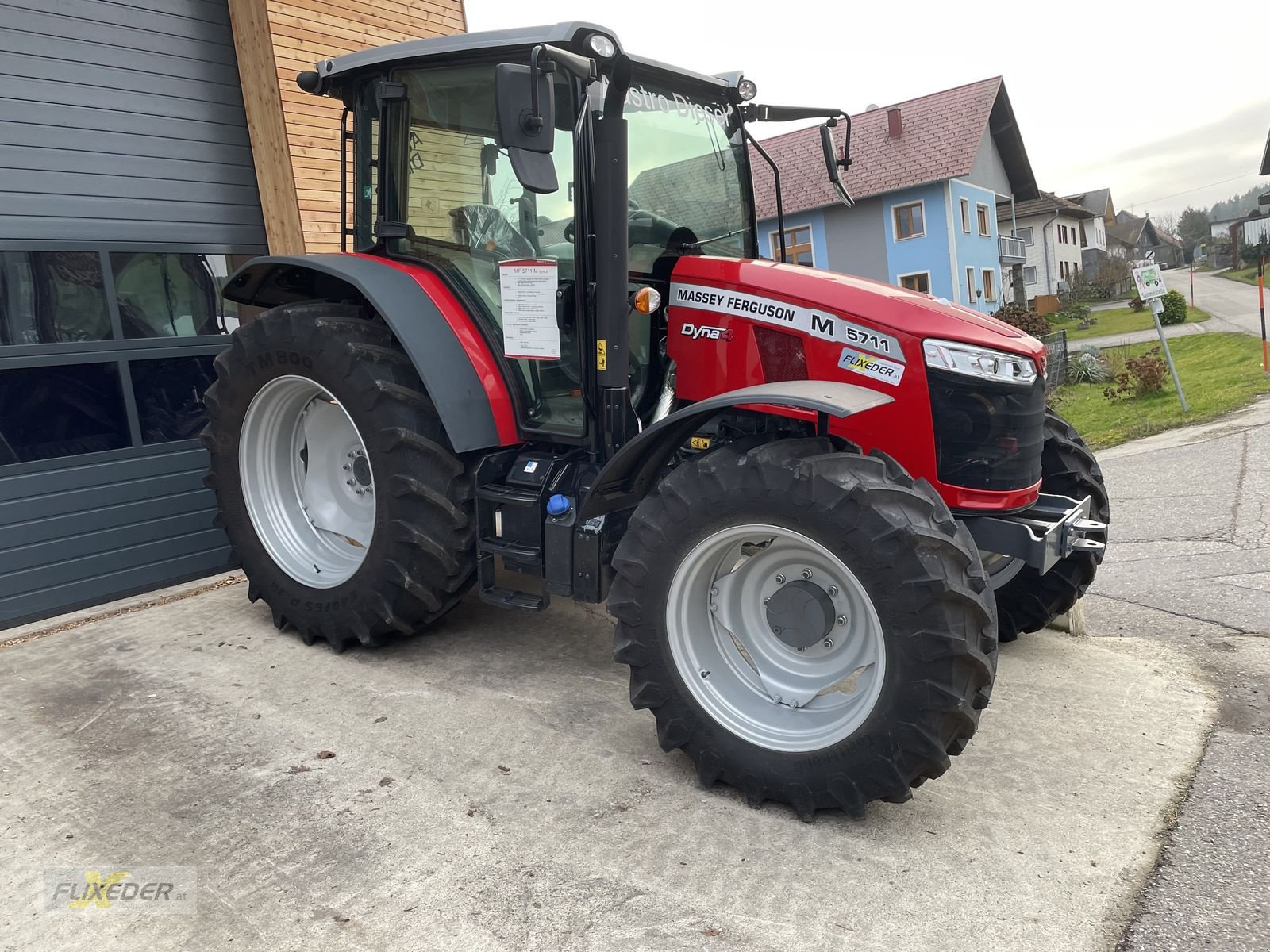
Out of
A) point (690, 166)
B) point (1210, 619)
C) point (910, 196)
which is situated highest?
point (910, 196)

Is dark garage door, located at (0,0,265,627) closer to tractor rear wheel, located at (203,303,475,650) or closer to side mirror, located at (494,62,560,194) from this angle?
tractor rear wheel, located at (203,303,475,650)

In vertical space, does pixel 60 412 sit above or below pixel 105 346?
below

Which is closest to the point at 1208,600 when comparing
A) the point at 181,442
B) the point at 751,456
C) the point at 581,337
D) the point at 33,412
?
the point at 751,456

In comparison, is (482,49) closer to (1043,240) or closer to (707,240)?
(707,240)

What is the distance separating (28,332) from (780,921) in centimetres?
470

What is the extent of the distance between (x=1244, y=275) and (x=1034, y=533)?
2156 inches

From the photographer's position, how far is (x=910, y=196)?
27906mm

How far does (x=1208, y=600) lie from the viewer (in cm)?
454

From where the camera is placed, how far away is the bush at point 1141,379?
12.1 meters

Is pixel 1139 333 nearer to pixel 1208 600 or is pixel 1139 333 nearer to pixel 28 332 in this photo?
pixel 1208 600

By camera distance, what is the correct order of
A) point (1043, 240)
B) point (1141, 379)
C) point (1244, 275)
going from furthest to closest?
1. point (1244, 275)
2. point (1043, 240)
3. point (1141, 379)

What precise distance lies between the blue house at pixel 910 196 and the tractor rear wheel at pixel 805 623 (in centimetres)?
2430

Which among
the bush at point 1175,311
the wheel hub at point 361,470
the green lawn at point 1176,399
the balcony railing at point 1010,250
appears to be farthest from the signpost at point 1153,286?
the balcony railing at point 1010,250

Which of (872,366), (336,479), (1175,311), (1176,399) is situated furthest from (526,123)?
(1175,311)
